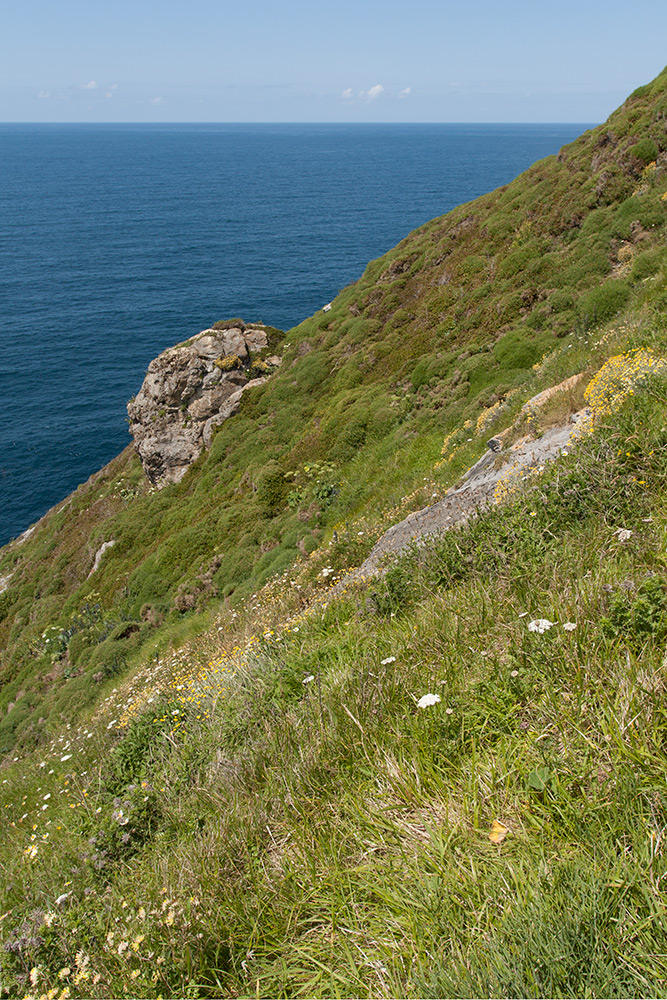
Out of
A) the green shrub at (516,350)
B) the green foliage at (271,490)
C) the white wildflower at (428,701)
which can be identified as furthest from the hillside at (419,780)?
the green foliage at (271,490)

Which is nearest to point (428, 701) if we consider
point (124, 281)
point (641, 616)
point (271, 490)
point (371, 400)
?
point (641, 616)

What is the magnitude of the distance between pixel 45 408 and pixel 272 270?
52.9 meters

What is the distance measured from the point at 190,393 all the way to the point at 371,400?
15.3 m

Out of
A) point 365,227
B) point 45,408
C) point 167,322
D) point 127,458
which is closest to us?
point 127,458

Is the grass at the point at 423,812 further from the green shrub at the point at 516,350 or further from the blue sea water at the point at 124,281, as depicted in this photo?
the blue sea water at the point at 124,281

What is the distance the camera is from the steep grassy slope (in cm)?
1548

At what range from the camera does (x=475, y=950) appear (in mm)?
2312

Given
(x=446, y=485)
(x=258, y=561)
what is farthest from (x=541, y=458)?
(x=258, y=561)

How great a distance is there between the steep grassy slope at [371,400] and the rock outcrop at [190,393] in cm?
269

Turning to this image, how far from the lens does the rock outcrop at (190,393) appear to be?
30.6 metres

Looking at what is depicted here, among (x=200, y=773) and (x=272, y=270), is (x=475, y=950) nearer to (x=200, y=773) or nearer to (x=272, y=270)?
(x=200, y=773)

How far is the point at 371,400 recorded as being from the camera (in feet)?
66.6

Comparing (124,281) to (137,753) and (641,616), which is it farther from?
(641,616)

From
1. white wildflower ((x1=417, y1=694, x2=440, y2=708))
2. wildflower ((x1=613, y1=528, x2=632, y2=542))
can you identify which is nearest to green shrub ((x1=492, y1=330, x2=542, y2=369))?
wildflower ((x1=613, y1=528, x2=632, y2=542))
